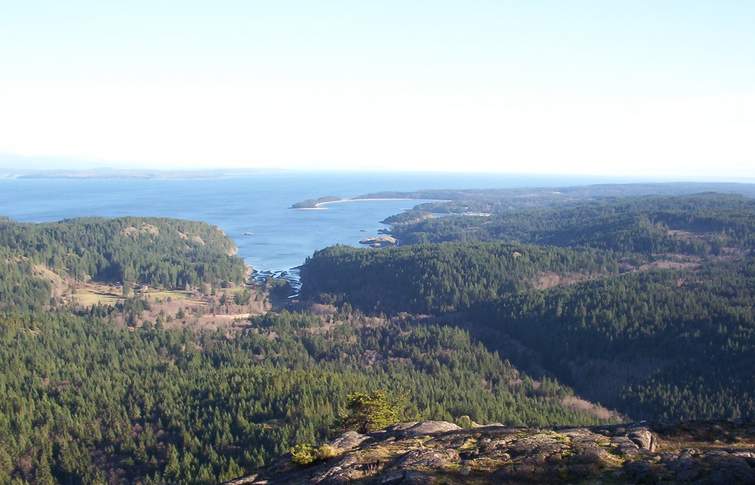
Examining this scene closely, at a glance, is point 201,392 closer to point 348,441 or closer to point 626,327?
point 348,441

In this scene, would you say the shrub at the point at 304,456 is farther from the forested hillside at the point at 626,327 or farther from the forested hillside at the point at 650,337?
the forested hillside at the point at 650,337

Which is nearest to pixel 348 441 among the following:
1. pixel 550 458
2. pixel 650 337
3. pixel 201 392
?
pixel 550 458

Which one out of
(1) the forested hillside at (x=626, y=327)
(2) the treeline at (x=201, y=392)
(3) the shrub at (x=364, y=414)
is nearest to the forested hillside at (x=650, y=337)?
(1) the forested hillside at (x=626, y=327)

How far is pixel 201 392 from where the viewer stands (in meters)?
96.4

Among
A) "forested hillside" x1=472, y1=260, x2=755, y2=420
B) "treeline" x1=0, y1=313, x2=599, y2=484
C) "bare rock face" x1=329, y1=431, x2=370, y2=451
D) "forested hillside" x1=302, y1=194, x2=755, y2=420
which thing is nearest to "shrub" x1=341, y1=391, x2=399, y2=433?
"bare rock face" x1=329, y1=431, x2=370, y2=451

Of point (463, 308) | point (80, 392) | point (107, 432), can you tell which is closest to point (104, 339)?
point (80, 392)

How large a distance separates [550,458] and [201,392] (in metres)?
77.4

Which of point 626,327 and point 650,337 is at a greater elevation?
point 626,327

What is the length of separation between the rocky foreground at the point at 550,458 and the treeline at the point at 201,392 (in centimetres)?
2049

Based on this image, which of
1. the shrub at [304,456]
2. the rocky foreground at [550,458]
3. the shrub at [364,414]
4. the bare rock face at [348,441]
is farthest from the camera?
the shrub at [364,414]

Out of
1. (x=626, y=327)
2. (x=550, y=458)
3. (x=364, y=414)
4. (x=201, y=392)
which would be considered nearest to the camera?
(x=550, y=458)

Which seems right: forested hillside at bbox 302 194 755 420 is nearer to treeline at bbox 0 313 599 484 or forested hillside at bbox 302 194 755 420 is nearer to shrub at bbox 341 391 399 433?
treeline at bbox 0 313 599 484

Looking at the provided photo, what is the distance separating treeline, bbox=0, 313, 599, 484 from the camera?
256 feet

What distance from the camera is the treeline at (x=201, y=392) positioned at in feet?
256
